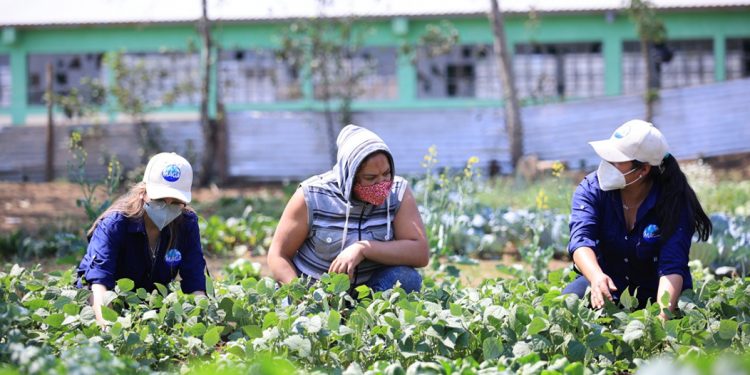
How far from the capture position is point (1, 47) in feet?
66.1

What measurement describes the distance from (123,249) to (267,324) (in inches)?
37.0

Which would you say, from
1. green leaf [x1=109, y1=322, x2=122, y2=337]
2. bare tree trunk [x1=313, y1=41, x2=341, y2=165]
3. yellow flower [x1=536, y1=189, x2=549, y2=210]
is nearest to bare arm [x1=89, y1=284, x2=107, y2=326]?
green leaf [x1=109, y1=322, x2=122, y2=337]

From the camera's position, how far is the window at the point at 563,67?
19.3 metres

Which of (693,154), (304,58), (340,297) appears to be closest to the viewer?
(340,297)

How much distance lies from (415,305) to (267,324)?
53 cm

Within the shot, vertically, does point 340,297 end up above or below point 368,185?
below

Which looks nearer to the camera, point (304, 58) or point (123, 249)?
point (123, 249)

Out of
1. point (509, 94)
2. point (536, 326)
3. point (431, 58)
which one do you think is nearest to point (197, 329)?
point (536, 326)

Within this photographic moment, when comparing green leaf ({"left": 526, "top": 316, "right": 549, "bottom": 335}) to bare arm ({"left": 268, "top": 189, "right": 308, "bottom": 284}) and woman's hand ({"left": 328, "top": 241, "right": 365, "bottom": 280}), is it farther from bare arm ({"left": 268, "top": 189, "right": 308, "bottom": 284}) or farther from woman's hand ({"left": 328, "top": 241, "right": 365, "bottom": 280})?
bare arm ({"left": 268, "top": 189, "right": 308, "bottom": 284})

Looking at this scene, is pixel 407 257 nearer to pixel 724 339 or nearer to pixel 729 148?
pixel 724 339

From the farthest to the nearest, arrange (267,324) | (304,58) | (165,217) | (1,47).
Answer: (1,47)
(304,58)
(165,217)
(267,324)

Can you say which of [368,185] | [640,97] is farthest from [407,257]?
[640,97]

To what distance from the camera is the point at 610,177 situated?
3967mm

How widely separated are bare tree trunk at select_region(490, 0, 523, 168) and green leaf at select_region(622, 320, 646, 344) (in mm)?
10450
